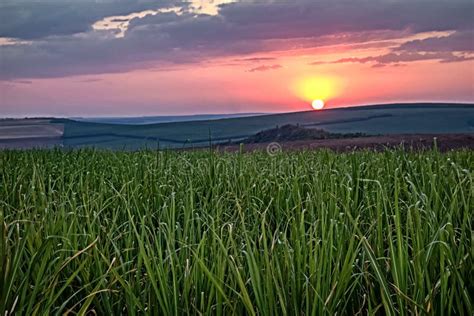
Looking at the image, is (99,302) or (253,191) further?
(253,191)

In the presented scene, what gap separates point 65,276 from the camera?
1.93 meters

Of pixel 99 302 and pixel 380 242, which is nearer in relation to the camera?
pixel 99 302

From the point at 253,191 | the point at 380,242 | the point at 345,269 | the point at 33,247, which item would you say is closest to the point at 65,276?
the point at 33,247

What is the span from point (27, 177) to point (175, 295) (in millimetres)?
3394

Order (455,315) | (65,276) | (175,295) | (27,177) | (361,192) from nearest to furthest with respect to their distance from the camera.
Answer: (175,295)
(455,315)
(65,276)
(361,192)
(27,177)

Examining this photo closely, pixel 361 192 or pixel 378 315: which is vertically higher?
pixel 361 192

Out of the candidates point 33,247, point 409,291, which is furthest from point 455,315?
point 33,247

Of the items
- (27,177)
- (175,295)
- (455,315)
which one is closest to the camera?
(175,295)

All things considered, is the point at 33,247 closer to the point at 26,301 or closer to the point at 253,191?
the point at 26,301

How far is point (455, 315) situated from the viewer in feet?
5.46

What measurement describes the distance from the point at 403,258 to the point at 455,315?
0.25 m

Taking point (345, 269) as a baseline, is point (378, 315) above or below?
below

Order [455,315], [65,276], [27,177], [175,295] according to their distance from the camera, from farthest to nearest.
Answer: [27,177]
[65,276]
[455,315]
[175,295]

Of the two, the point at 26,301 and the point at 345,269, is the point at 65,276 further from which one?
the point at 345,269
